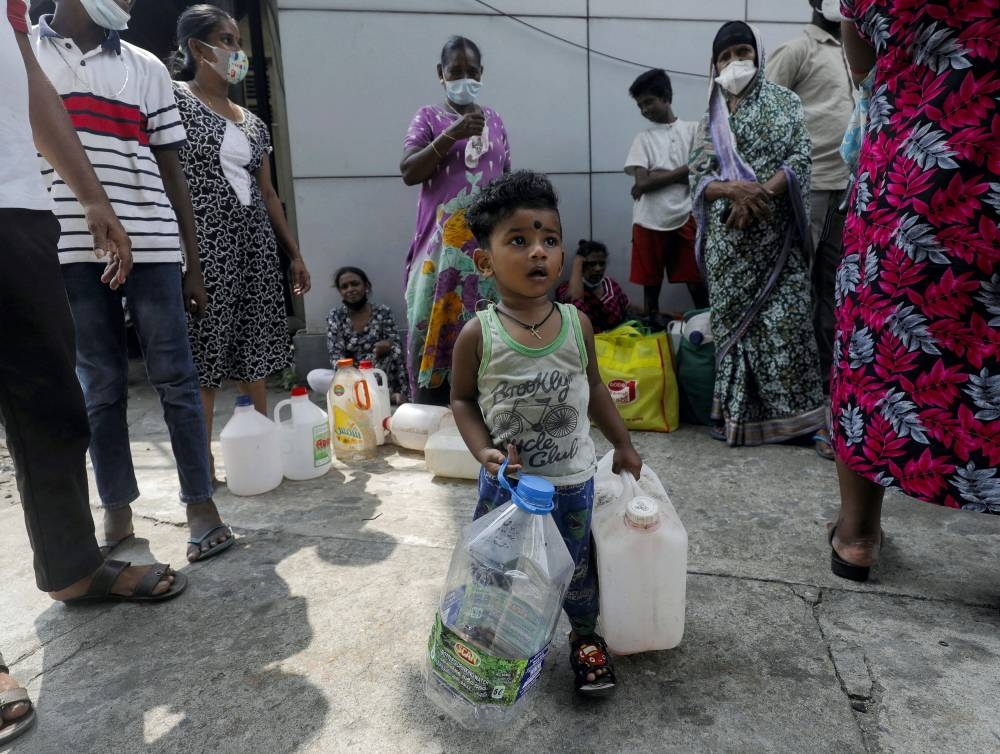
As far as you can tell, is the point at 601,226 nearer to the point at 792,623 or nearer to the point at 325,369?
the point at 325,369

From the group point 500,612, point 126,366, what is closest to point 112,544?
point 126,366

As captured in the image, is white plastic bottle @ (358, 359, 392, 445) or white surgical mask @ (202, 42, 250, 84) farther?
white plastic bottle @ (358, 359, 392, 445)

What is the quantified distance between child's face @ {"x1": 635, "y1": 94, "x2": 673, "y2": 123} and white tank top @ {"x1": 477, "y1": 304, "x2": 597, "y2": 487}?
3.24 meters

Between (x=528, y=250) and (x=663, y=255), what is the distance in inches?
125

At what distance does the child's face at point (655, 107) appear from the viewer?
4.34 meters

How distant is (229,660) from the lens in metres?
1.73

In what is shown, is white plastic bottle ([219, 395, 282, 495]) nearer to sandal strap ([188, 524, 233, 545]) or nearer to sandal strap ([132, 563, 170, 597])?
sandal strap ([188, 524, 233, 545])

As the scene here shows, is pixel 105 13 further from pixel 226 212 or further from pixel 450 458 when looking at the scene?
pixel 450 458

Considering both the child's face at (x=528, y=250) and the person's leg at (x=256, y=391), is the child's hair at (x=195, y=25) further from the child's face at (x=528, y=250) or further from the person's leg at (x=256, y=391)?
the child's face at (x=528, y=250)

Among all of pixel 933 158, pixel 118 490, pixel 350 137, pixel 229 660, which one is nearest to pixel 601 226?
pixel 350 137

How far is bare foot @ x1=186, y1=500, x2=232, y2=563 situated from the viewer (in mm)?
2282

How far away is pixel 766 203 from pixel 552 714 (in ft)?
7.93

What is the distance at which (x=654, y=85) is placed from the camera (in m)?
4.32

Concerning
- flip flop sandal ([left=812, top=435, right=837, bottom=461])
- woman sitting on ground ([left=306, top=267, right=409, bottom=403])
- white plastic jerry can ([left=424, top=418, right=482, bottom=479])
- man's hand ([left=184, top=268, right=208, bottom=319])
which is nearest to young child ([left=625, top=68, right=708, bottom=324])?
flip flop sandal ([left=812, top=435, right=837, bottom=461])
